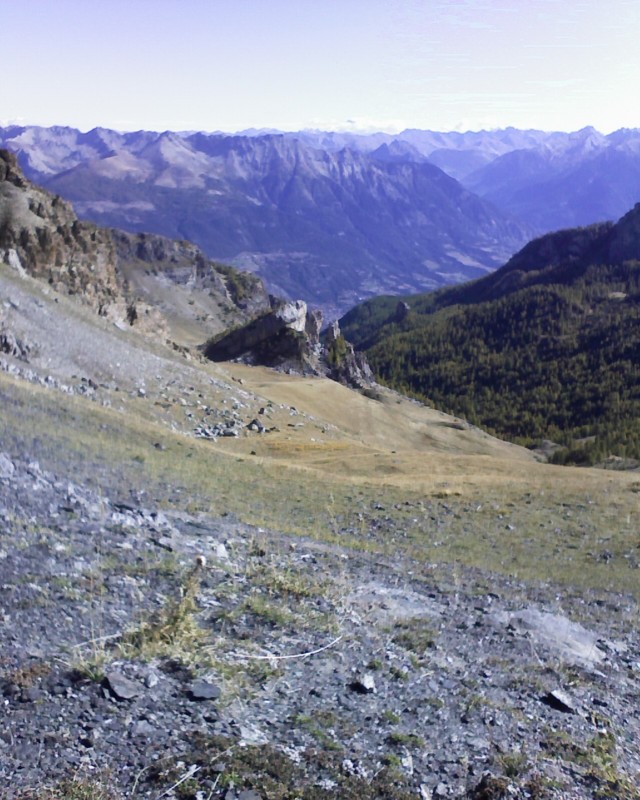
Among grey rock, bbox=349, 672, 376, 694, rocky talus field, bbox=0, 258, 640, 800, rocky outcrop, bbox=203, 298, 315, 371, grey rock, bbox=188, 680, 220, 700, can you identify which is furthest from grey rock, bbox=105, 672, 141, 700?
rocky outcrop, bbox=203, 298, 315, 371

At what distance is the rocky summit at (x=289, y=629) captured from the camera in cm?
643

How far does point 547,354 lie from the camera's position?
146m

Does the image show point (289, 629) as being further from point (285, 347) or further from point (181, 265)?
point (181, 265)

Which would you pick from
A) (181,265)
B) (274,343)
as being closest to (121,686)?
(274,343)

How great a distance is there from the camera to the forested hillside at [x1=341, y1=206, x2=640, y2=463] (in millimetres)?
112875

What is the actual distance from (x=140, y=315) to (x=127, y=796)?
5508 centimetres

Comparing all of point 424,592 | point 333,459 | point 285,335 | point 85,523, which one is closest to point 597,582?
point 424,592

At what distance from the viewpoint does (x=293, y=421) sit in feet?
143

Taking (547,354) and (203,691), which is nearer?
(203,691)

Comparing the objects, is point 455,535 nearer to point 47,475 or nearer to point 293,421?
point 47,475

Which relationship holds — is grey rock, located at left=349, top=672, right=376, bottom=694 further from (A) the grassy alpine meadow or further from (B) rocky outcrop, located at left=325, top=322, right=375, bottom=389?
(B) rocky outcrop, located at left=325, top=322, right=375, bottom=389

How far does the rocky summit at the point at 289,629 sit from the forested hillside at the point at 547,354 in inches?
2342

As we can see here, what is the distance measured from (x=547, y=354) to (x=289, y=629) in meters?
146

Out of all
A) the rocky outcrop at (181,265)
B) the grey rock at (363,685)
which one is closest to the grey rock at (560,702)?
the grey rock at (363,685)
